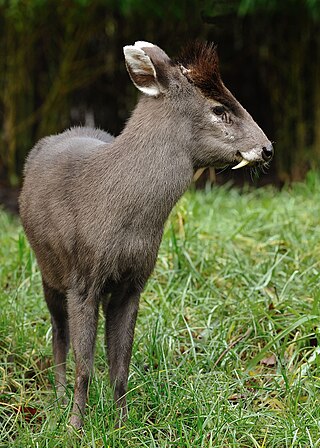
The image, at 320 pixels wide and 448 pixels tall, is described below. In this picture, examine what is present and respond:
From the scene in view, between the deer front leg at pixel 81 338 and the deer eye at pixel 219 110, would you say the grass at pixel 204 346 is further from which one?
the deer eye at pixel 219 110

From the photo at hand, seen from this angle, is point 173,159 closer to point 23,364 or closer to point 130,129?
point 130,129

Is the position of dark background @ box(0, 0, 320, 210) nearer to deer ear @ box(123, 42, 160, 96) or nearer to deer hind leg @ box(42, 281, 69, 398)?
deer hind leg @ box(42, 281, 69, 398)

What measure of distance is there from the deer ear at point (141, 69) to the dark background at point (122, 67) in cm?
444

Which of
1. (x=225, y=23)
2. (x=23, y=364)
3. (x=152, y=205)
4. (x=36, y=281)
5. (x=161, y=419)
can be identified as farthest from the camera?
(x=225, y=23)

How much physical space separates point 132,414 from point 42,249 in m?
0.78

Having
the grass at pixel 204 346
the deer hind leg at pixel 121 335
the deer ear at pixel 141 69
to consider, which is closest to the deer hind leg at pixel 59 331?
the grass at pixel 204 346

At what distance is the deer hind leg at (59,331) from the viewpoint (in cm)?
385

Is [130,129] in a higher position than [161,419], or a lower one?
higher

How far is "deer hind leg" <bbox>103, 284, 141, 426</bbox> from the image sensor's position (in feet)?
11.5

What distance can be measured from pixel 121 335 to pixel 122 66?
228 inches

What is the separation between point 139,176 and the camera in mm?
3254

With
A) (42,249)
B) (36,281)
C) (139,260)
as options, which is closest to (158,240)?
(139,260)

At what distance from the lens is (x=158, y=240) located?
3.34 meters

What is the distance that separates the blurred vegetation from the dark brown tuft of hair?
434 cm
